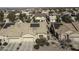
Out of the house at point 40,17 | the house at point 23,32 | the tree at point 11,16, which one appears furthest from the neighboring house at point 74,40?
the tree at point 11,16

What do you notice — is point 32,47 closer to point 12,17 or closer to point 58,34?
point 58,34

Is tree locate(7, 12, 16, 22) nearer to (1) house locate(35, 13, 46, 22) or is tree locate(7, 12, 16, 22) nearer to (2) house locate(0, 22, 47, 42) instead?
(2) house locate(0, 22, 47, 42)

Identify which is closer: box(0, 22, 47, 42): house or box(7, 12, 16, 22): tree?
box(0, 22, 47, 42): house

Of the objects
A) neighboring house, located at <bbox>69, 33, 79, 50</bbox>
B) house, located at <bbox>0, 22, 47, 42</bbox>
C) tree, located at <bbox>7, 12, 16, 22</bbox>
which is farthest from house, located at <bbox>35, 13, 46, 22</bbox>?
neighboring house, located at <bbox>69, 33, 79, 50</bbox>

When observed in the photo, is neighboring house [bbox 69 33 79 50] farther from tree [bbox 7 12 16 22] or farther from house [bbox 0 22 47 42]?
tree [bbox 7 12 16 22]

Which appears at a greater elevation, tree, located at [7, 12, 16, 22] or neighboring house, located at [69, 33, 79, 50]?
tree, located at [7, 12, 16, 22]

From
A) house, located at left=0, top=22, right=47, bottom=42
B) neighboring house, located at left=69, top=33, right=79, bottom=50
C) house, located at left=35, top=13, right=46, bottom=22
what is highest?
house, located at left=35, top=13, right=46, bottom=22

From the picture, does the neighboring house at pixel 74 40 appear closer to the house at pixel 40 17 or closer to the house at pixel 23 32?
the house at pixel 23 32

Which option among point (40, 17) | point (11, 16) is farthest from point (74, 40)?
point (11, 16)

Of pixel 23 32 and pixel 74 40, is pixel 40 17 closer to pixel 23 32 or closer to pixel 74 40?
pixel 23 32

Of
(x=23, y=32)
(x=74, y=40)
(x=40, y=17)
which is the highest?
(x=40, y=17)

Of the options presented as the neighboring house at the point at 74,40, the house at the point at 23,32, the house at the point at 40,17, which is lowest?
the neighboring house at the point at 74,40
